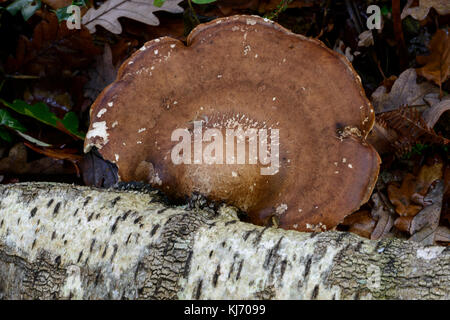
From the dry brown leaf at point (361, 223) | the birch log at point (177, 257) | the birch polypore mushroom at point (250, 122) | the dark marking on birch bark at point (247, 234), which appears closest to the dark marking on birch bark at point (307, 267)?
the birch log at point (177, 257)

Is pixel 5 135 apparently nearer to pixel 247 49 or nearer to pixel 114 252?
pixel 114 252

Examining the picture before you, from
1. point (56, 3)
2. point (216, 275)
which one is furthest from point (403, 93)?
point (56, 3)

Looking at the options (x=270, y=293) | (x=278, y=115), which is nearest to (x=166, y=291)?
(x=270, y=293)

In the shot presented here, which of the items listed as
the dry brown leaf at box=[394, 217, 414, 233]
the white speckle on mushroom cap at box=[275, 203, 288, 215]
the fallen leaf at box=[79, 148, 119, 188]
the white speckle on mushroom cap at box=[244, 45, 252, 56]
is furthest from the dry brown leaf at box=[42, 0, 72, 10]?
the dry brown leaf at box=[394, 217, 414, 233]

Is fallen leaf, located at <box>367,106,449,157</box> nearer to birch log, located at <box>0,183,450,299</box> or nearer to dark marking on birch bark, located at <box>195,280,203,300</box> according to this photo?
birch log, located at <box>0,183,450,299</box>

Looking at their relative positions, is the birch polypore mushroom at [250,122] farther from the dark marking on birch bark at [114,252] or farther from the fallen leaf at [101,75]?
the fallen leaf at [101,75]

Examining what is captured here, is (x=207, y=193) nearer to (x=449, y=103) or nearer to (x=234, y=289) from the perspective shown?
(x=234, y=289)
